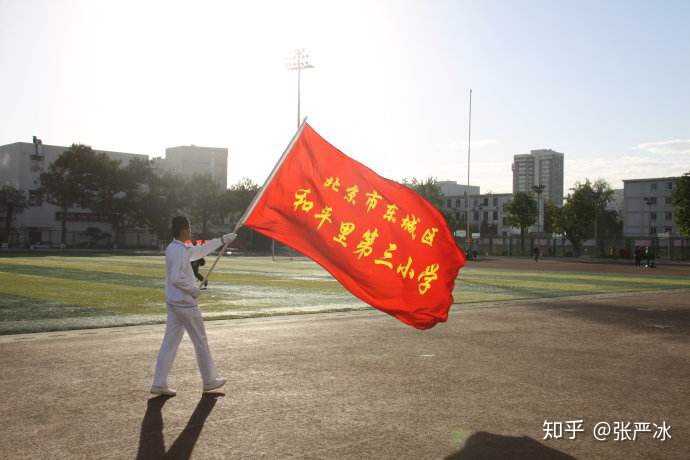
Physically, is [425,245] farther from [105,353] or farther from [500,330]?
[500,330]

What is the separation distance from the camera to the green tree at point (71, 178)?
304 feet

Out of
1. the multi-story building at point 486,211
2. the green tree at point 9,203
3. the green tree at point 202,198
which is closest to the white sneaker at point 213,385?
the green tree at point 202,198

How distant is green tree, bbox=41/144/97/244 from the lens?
92688mm

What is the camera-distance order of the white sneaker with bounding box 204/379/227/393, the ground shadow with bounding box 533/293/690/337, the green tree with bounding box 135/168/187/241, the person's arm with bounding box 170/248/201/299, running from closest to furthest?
1. the person's arm with bounding box 170/248/201/299
2. the white sneaker with bounding box 204/379/227/393
3. the ground shadow with bounding box 533/293/690/337
4. the green tree with bounding box 135/168/187/241

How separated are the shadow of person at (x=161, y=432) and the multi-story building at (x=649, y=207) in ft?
385

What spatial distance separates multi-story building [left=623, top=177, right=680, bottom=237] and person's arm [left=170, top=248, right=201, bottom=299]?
117 meters

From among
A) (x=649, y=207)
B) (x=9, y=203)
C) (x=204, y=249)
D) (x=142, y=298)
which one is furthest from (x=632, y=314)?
(x=649, y=207)

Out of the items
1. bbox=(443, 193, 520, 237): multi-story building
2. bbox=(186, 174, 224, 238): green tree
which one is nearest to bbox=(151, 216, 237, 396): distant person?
bbox=(186, 174, 224, 238): green tree

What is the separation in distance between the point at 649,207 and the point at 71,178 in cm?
9438

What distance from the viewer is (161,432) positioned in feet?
20.5

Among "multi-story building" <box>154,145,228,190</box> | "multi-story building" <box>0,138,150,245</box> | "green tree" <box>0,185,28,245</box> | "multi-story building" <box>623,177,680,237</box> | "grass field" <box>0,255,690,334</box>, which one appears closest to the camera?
"grass field" <box>0,255,690,334</box>

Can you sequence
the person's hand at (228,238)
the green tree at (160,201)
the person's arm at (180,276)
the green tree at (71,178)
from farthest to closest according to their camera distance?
the green tree at (160,201)
the green tree at (71,178)
the person's arm at (180,276)
the person's hand at (228,238)

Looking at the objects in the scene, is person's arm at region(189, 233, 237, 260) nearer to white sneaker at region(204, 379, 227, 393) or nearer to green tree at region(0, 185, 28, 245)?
white sneaker at region(204, 379, 227, 393)

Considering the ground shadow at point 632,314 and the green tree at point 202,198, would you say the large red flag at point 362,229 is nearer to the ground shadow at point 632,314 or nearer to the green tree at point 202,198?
the ground shadow at point 632,314
